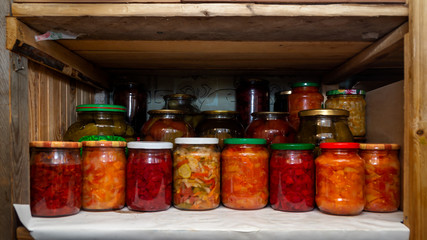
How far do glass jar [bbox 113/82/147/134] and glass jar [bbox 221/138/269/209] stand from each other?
1.77 feet

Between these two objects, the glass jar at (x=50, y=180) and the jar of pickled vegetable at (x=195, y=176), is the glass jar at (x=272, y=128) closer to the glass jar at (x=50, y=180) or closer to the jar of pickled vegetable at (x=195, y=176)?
the jar of pickled vegetable at (x=195, y=176)

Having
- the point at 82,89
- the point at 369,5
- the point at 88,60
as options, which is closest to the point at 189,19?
the point at 369,5

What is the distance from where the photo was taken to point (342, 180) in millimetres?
823

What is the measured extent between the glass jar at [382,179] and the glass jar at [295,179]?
17cm

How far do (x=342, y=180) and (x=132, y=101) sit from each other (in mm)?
868

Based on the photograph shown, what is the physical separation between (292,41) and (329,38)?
11cm

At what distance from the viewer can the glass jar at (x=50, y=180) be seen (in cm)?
80

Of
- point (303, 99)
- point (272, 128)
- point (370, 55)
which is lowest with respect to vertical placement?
Answer: point (272, 128)

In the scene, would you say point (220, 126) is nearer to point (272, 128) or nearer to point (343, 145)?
point (272, 128)

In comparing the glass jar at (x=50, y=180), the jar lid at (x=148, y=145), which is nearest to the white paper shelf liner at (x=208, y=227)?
the glass jar at (x=50, y=180)

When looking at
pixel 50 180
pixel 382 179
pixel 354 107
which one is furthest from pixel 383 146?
pixel 50 180

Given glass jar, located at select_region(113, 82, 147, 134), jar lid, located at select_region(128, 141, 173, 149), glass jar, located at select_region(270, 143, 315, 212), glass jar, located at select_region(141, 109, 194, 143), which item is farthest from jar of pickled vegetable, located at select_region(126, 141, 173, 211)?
glass jar, located at select_region(113, 82, 147, 134)

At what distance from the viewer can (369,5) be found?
76cm

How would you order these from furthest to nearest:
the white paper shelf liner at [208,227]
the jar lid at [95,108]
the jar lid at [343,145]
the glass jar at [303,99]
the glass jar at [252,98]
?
the glass jar at [252,98], the glass jar at [303,99], the jar lid at [95,108], the jar lid at [343,145], the white paper shelf liner at [208,227]
